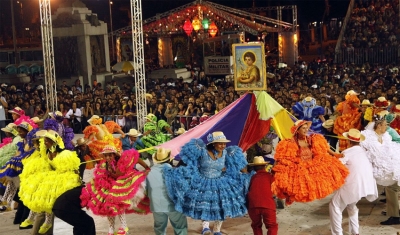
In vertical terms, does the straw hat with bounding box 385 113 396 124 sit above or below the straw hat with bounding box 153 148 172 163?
above

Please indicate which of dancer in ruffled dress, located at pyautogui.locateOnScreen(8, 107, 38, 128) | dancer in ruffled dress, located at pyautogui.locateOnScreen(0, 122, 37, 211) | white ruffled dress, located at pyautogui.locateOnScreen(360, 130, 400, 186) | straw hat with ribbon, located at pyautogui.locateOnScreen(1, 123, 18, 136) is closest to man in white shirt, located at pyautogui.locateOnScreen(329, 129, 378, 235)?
white ruffled dress, located at pyautogui.locateOnScreen(360, 130, 400, 186)

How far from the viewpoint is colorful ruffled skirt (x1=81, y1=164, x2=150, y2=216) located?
7.62 meters

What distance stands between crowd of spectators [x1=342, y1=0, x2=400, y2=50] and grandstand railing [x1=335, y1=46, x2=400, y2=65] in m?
0.53

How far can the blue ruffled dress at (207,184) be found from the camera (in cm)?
745

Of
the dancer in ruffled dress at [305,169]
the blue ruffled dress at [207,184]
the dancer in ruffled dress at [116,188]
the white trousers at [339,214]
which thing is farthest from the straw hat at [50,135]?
the white trousers at [339,214]

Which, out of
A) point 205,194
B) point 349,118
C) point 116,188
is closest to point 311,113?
point 349,118

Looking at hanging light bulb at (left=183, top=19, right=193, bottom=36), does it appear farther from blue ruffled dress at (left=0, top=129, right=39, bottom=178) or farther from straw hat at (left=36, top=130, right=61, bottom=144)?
straw hat at (left=36, top=130, right=61, bottom=144)

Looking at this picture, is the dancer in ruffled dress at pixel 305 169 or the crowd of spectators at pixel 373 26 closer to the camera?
the dancer in ruffled dress at pixel 305 169

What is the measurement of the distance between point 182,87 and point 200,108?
6.49 metres

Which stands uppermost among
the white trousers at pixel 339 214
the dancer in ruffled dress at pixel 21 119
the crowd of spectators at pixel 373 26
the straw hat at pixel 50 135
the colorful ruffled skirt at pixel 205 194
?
the crowd of spectators at pixel 373 26

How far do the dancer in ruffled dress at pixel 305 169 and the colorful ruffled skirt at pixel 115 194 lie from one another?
1.70 m

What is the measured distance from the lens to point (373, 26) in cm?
3061

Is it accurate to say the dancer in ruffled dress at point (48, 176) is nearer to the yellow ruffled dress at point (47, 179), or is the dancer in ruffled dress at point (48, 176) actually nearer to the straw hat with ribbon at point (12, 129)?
the yellow ruffled dress at point (47, 179)

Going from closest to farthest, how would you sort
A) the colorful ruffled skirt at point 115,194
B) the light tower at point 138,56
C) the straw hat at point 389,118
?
the colorful ruffled skirt at point 115,194
the straw hat at point 389,118
the light tower at point 138,56
